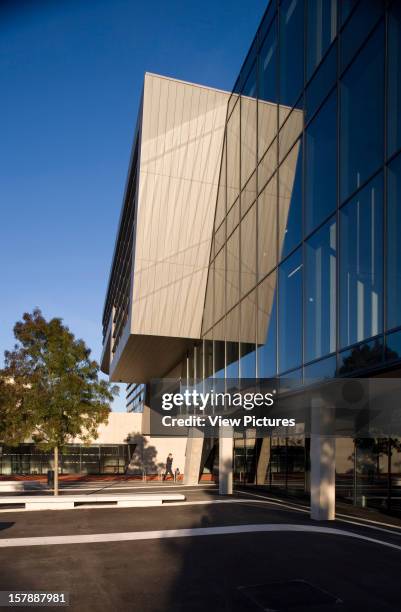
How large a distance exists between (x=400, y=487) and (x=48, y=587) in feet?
37.3

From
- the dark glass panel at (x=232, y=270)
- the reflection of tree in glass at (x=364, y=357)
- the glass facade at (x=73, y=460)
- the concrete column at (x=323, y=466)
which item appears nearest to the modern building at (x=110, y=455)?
the glass facade at (x=73, y=460)

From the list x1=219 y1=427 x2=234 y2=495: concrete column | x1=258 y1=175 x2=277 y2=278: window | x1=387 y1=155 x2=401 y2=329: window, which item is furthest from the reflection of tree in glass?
x1=219 y1=427 x2=234 y2=495: concrete column

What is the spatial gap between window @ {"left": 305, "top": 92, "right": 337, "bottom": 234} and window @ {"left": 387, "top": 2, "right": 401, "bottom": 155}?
2.72 metres

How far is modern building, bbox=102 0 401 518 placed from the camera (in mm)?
13508

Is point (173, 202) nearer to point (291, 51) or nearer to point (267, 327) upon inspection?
point (267, 327)

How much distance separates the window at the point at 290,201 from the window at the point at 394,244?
4875 mm

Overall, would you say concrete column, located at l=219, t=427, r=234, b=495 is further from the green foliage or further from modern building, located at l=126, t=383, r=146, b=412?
modern building, located at l=126, t=383, r=146, b=412

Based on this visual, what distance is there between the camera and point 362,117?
14.3 metres

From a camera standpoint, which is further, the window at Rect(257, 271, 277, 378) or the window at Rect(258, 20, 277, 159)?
the window at Rect(258, 20, 277, 159)

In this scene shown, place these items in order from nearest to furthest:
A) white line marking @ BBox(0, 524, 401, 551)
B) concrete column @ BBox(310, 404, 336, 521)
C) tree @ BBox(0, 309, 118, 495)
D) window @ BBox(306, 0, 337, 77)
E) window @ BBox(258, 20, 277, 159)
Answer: white line marking @ BBox(0, 524, 401, 551) < window @ BBox(306, 0, 337, 77) < concrete column @ BBox(310, 404, 336, 521) < window @ BBox(258, 20, 277, 159) < tree @ BBox(0, 309, 118, 495)

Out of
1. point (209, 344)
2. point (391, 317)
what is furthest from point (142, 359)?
point (391, 317)

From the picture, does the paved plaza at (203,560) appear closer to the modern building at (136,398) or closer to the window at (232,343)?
the window at (232,343)

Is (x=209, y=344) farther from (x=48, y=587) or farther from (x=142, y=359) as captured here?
(x=48, y=587)

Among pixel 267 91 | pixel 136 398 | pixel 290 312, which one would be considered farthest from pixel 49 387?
pixel 136 398
